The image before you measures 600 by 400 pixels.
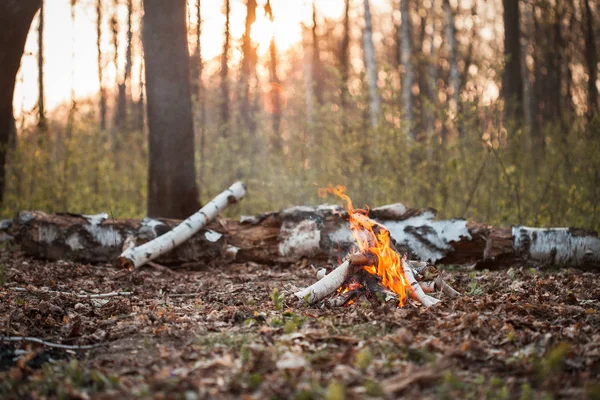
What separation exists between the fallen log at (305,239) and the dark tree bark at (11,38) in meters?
2.31

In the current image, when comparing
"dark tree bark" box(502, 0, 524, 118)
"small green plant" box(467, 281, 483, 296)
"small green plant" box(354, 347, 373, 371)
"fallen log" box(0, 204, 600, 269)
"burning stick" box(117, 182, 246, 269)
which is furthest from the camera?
"dark tree bark" box(502, 0, 524, 118)

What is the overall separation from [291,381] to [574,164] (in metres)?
8.17

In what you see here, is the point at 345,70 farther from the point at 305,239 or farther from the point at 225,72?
the point at 305,239

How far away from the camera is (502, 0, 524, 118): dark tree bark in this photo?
38.3 feet

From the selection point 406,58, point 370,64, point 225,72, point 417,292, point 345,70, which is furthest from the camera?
point 345,70

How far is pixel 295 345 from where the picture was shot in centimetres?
328

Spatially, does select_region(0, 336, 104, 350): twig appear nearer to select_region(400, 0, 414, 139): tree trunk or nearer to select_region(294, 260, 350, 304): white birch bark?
select_region(294, 260, 350, 304): white birch bark

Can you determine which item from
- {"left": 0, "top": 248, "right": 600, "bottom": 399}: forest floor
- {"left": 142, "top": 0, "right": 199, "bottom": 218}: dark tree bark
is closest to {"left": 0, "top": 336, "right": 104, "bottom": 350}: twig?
{"left": 0, "top": 248, "right": 600, "bottom": 399}: forest floor

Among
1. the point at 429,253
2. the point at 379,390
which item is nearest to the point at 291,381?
the point at 379,390

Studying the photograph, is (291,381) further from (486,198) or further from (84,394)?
(486,198)

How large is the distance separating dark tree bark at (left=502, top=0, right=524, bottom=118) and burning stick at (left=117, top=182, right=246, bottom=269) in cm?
759

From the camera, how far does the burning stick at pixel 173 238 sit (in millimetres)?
6180

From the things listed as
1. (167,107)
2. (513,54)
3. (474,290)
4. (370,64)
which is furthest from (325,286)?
(370,64)

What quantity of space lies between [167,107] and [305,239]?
321cm
